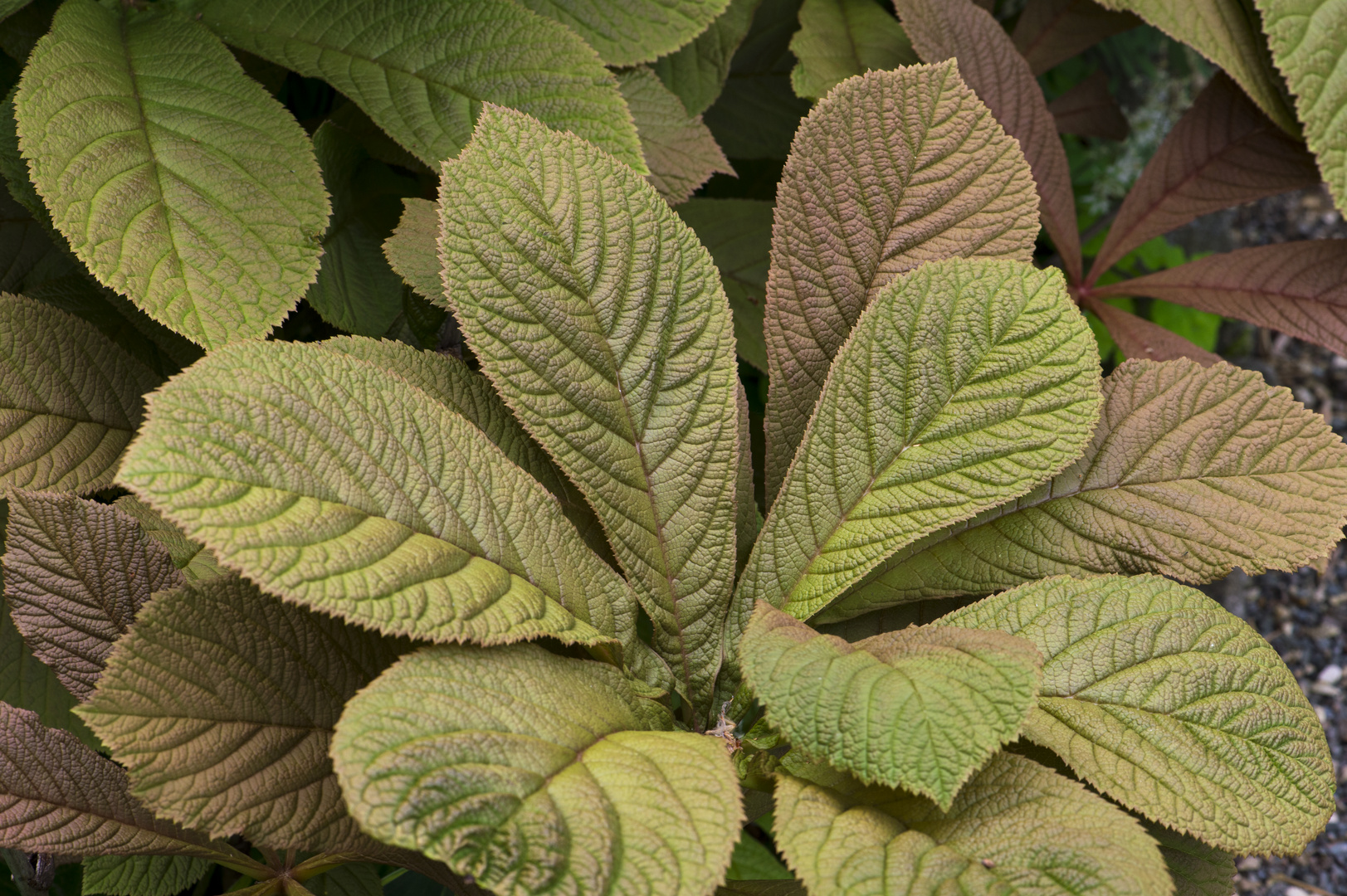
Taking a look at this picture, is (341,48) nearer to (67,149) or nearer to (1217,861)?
(67,149)

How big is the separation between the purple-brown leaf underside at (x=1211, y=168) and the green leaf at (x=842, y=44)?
0.37 metres

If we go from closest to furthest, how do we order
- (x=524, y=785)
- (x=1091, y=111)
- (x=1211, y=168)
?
(x=524, y=785) → (x=1211, y=168) → (x=1091, y=111)

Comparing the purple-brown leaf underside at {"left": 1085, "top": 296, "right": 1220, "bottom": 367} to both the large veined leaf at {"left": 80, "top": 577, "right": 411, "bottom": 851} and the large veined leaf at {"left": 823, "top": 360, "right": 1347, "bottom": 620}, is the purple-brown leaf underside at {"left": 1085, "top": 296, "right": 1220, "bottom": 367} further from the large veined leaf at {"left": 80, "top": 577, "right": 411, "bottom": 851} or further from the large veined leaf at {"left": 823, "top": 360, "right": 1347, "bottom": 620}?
the large veined leaf at {"left": 80, "top": 577, "right": 411, "bottom": 851}

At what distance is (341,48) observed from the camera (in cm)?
95

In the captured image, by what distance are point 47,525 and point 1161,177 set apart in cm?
135

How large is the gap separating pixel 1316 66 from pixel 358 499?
1.16 metres

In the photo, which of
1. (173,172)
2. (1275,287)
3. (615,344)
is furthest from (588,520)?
(1275,287)

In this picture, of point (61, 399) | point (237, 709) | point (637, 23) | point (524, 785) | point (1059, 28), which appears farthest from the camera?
point (1059, 28)

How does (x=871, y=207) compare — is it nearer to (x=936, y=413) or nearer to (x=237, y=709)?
(x=936, y=413)

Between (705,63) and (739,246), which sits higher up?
(705,63)

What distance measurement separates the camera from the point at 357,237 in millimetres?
1090

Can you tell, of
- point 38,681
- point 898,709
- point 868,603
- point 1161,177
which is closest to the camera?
point 898,709

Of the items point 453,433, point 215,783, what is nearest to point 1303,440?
point 453,433

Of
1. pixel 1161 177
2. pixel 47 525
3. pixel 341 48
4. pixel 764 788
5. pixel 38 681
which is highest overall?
pixel 341 48
